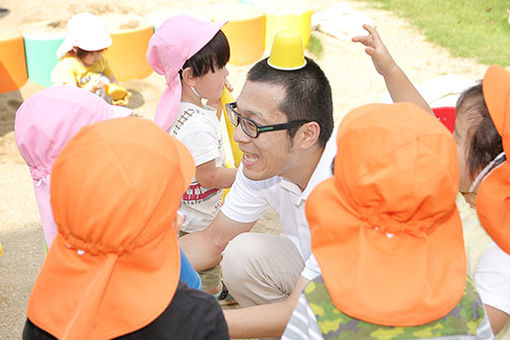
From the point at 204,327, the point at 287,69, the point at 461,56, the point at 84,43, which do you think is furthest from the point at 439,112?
the point at 461,56

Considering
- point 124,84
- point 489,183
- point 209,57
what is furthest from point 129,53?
point 489,183

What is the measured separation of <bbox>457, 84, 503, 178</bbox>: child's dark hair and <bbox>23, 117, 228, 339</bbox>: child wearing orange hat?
2.84 feet

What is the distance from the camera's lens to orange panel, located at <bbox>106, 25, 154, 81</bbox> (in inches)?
195

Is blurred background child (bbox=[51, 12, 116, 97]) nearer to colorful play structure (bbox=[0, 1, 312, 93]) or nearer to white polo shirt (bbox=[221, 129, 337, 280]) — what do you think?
colorful play structure (bbox=[0, 1, 312, 93])

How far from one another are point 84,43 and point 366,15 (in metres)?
4.04

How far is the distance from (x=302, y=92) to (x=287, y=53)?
14 centimetres

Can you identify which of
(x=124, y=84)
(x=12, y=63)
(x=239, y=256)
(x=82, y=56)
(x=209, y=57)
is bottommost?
(x=124, y=84)

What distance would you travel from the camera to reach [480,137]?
1.68 meters

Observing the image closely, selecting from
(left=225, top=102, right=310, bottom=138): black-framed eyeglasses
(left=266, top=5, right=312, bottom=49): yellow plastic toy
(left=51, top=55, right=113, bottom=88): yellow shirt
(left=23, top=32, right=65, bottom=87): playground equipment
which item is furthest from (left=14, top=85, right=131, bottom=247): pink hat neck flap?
(left=266, top=5, right=312, bottom=49): yellow plastic toy

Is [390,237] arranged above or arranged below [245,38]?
above

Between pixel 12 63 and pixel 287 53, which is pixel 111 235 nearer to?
pixel 287 53

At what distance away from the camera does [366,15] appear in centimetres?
693

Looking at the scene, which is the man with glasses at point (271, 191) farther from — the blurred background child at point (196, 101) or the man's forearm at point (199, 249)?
the blurred background child at point (196, 101)

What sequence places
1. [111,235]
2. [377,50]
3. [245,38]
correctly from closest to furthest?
[111,235] → [377,50] → [245,38]
